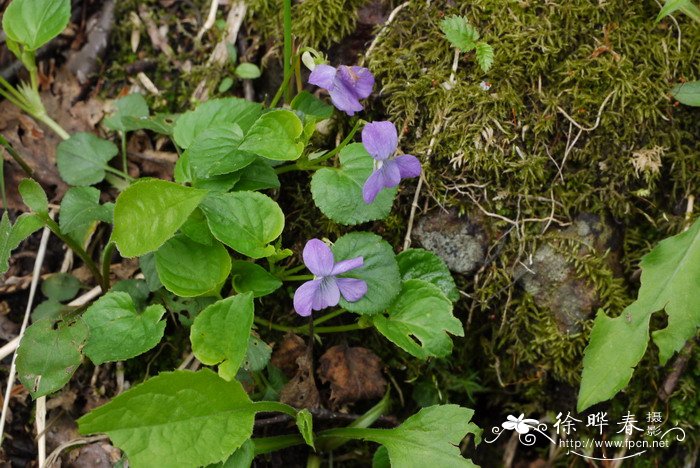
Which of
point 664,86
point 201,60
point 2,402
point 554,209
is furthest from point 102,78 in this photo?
point 664,86

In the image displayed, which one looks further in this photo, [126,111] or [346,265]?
[126,111]

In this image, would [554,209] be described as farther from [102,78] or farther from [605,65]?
[102,78]

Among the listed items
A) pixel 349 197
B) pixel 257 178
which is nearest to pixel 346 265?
pixel 349 197

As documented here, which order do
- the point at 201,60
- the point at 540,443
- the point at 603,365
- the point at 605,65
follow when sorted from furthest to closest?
the point at 201,60, the point at 540,443, the point at 605,65, the point at 603,365

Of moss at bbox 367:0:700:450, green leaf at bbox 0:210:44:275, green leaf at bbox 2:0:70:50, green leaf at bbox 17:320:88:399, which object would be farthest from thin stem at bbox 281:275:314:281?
green leaf at bbox 2:0:70:50

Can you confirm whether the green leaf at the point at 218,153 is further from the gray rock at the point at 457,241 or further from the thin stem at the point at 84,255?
the gray rock at the point at 457,241

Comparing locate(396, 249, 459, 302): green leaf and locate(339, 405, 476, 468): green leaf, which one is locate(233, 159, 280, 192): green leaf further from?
locate(339, 405, 476, 468): green leaf

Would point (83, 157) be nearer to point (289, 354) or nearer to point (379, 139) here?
point (289, 354)
